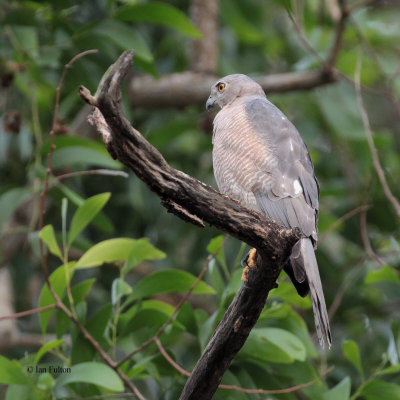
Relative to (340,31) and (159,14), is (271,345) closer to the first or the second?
(159,14)

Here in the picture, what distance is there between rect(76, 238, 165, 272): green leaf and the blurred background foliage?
0.81ft

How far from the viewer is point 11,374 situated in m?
3.46

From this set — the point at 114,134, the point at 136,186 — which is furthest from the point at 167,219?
the point at 114,134

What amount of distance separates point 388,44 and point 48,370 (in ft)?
18.0

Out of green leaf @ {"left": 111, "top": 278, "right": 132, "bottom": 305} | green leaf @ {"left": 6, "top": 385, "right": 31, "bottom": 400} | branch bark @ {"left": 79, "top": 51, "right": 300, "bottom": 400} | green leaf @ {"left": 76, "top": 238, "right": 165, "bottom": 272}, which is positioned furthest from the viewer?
green leaf @ {"left": 76, "top": 238, "right": 165, "bottom": 272}

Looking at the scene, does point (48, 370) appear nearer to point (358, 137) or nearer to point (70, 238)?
point (70, 238)

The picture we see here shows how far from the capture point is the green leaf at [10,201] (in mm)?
4703

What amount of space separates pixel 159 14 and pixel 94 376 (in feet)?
9.30

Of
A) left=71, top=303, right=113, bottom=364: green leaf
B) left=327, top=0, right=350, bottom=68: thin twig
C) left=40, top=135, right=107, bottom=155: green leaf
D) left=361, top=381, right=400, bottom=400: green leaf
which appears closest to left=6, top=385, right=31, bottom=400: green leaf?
left=71, top=303, right=113, bottom=364: green leaf

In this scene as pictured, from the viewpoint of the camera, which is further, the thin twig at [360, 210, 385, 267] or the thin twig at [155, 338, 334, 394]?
the thin twig at [360, 210, 385, 267]

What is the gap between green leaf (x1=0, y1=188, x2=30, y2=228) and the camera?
4.70 metres

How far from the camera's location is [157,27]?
25.0ft

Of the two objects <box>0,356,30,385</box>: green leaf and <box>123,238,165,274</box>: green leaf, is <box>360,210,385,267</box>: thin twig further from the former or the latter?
<box>0,356,30,385</box>: green leaf

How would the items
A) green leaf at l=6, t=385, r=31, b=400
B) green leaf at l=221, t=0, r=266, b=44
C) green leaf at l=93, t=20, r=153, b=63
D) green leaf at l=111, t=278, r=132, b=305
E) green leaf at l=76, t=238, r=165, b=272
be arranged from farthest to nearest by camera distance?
green leaf at l=221, t=0, r=266, b=44 < green leaf at l=93, t=20, r=153, b=63 < green leaf at l=76, t=238, r=165, b=272 < green leaf at l=111, t=278, r=132, b=305 < green leaf at l=6, t=385, r=31, b=400
